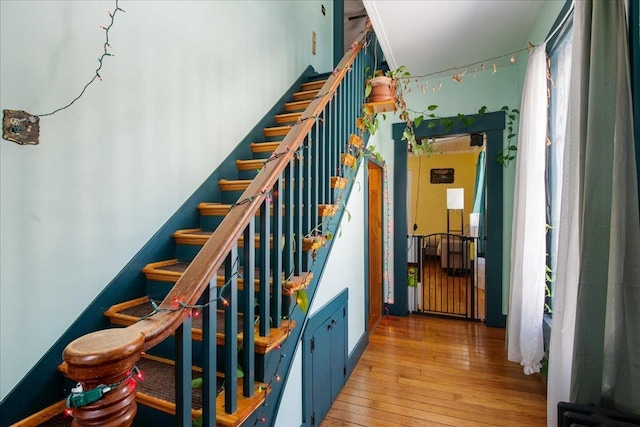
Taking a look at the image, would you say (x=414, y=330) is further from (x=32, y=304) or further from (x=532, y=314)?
(x=32, y=304)

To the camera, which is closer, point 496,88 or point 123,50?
point 123,50

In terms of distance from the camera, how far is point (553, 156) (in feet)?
7.77

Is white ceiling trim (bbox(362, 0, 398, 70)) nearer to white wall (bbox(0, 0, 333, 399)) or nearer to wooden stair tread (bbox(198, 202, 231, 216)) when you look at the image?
white wall (bbox(0, 0, 333, 399))

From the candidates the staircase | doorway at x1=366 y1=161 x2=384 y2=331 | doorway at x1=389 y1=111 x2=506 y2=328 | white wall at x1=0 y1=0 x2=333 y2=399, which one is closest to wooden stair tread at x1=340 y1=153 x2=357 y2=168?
the staircase

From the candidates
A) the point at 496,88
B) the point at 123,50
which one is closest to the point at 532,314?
the point at 496,88

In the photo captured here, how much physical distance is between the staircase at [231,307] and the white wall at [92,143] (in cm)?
22

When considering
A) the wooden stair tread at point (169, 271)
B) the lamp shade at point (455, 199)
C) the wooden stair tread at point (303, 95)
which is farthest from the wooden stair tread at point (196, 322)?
the lamp shade at point (455, 199)

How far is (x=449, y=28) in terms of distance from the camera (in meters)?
2.79

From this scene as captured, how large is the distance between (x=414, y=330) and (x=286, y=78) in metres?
3.15

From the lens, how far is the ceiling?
8.18 ft

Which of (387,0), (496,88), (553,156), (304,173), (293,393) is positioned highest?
(387,0)

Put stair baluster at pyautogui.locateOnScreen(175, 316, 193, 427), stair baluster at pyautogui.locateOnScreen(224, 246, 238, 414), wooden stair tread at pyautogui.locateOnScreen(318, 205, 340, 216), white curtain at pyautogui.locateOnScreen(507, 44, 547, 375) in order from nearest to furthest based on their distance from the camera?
stair baluster at pyautogui.locateOnScreen(175, 316, 193, 427), stair baluster at pyautogui.locateOnScreen(224, 246, 238, 414), wooden stair tread at pyautogui.locateOnScreen(318, 205, 340, 216), white curtain at pyautogui.locateOnScreen(507, 44, 547, 375)

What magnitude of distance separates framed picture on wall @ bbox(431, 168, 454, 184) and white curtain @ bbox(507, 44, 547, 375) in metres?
6.03

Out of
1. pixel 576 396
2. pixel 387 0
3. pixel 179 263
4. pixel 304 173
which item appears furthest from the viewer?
pixel 387 0
